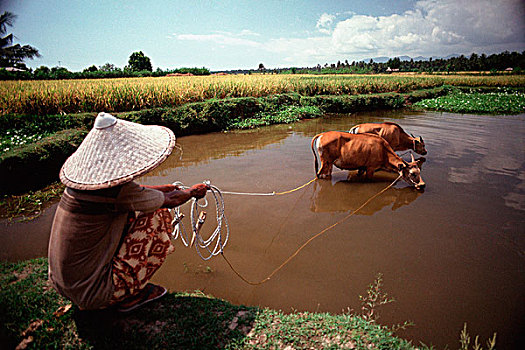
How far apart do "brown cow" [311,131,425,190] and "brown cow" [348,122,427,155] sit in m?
1.33

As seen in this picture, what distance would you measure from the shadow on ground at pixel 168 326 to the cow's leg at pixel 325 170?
372 centimetres

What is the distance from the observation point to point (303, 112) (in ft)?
43.7

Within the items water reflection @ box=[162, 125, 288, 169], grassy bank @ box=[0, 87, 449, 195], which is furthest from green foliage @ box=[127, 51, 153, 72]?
water reflection @ box=[162, 125, 288, 169]

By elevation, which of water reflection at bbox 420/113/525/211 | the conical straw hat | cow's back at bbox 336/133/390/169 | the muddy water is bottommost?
the muddy water

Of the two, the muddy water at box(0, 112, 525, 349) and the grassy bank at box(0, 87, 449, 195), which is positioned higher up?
the grassy bank at box(0, 87, 449, 195)

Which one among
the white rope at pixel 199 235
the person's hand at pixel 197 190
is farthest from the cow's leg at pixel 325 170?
the person's hand at pixel 197 190

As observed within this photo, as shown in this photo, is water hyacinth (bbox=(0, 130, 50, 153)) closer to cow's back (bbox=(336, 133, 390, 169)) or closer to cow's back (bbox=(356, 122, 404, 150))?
cow's back (bbox=(336, 133, 390, 169))

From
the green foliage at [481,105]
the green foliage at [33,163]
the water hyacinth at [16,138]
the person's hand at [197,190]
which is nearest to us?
the person's hand at [197,190]

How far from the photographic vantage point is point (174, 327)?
84.0 inches

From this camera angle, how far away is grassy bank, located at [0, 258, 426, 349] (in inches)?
78.2

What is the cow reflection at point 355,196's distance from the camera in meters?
4.72

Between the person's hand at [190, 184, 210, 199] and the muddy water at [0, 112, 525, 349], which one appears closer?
the person's hand at [190, 184, 210, 199]

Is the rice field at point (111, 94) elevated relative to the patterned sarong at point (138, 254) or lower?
elevated

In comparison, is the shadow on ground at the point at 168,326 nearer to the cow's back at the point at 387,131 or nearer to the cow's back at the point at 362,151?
the cow's back at the point at 362,151
